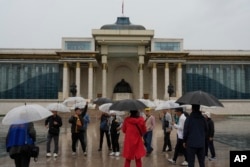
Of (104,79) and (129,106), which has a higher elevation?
(104,79)

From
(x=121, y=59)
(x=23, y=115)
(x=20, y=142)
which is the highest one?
(x=121, y=59)

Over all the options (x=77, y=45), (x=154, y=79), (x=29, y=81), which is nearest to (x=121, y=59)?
(x=154, y=79)

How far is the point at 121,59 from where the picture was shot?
4719 centimetres

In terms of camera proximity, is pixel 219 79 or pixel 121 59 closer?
pixel 219 79

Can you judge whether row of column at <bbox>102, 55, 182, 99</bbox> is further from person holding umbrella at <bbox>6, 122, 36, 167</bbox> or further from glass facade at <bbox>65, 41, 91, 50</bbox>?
person holding umbrella at <bbox>6, 122, 36, 167</bbox>

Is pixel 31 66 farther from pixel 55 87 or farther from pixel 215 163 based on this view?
pixel 215 163

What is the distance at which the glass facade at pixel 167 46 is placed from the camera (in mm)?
42831

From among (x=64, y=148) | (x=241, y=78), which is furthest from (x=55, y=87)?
(x=64, y=148)

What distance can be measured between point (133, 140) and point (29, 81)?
38638 mm

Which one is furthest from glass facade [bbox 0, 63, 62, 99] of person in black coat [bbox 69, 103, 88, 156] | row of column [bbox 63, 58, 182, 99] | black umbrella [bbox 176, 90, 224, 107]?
black umbrella [bbox 176, 90, 224, 107]

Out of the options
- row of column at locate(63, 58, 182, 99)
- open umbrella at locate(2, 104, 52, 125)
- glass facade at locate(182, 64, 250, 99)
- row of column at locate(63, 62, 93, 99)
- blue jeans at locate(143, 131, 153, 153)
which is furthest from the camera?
glass facade at locate(182, 64, 250, 99)

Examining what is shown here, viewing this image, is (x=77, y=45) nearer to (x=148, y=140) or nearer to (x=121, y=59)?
(x=121, y=59)

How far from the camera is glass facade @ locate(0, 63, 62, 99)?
44.2m


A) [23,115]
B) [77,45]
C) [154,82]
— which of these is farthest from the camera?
[154,82]
